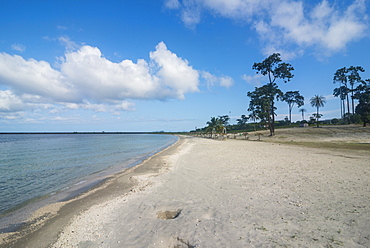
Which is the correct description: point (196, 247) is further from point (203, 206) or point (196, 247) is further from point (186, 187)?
point (186, 187)

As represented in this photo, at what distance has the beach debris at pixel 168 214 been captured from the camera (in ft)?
19.6

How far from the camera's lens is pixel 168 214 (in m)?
6.19

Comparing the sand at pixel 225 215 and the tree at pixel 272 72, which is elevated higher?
the tree at pixel 272 72

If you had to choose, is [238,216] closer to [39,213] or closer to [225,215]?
[225,215]

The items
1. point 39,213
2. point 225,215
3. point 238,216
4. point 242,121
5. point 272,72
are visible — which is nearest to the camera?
point 238,216

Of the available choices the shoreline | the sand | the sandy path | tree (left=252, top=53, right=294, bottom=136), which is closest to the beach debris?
the sand

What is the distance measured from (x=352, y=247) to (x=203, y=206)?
3.94 meters

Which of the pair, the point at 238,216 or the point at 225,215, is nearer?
the point at 238,216

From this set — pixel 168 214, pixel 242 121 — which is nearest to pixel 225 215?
pixel 168 214

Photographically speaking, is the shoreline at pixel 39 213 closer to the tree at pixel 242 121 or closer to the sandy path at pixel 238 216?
the sandy path at pixel 238 216

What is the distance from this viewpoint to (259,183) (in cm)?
862

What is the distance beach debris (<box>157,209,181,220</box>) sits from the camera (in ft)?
19.6

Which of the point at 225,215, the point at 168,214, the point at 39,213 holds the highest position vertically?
the point at 225,215

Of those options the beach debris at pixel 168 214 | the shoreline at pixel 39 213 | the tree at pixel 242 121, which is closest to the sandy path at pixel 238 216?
the beach debris at pixel 168 214
